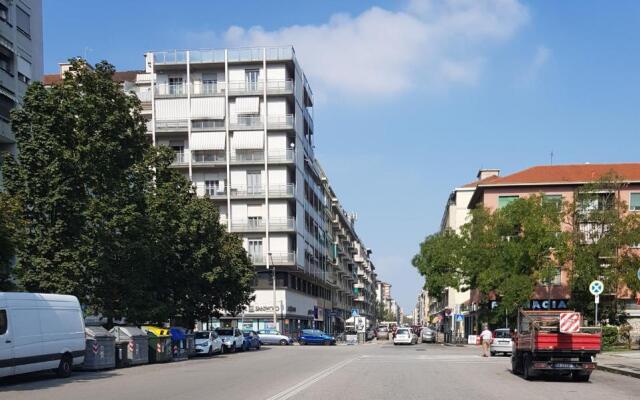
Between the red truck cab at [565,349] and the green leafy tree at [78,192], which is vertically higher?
the green leafy tree at [78,192]

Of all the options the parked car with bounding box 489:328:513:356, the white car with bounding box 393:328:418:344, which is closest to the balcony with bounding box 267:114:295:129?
the white car with bounding box 393:328:418:344

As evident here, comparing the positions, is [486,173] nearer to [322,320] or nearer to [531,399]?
[322,320]

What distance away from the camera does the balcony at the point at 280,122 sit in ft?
234

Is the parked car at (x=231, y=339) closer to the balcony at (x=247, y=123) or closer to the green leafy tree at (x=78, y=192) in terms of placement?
the green leafy tree at (x=78, y=192)

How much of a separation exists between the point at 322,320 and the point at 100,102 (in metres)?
69.2

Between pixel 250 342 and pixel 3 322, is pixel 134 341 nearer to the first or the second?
pixel 3 322

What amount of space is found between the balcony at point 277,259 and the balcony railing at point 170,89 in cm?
1909

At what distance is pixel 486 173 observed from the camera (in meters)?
94.1

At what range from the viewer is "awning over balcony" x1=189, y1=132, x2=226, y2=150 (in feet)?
234

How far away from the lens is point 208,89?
72.2m

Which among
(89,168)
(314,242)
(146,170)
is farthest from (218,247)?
(314,242)

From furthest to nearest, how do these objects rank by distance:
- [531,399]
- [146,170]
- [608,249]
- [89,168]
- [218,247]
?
[608,249] → [218,247] → [146,170] → [89,168] → [531,399]

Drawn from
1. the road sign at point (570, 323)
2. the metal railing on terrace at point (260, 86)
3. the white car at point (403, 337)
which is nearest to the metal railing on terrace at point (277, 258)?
the white car at point (403, 337)

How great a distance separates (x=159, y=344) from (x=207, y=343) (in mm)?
7550
